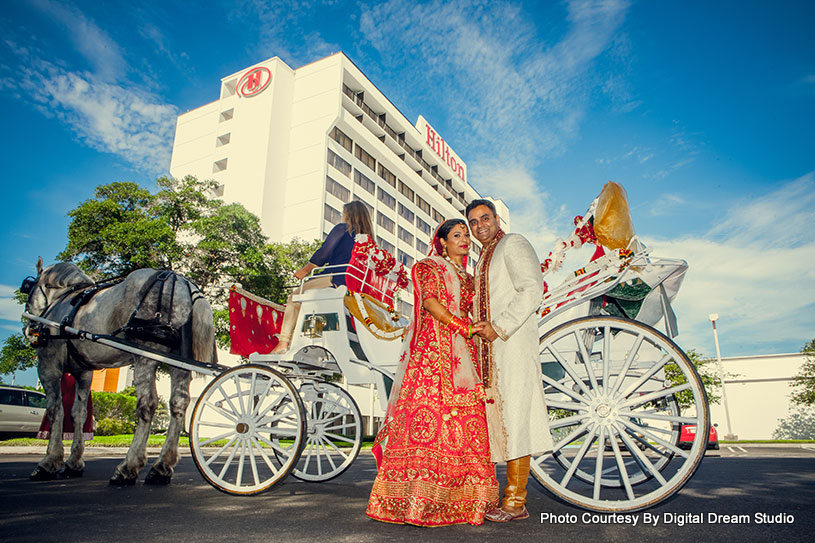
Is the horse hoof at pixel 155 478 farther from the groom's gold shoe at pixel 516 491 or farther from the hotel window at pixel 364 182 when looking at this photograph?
the hotel window at pixel 364 182

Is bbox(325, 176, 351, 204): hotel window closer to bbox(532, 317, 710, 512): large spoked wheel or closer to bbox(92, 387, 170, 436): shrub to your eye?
bbox(92, 387, 170, 436): shrub

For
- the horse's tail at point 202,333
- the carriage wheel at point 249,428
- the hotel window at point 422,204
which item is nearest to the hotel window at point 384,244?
the hotel window at point 422,204

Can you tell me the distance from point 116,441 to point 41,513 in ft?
42.1

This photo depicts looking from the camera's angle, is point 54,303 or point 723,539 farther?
point 54,303

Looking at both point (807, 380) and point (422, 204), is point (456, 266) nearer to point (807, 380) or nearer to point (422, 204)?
point (807, 380)

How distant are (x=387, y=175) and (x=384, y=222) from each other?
471cm

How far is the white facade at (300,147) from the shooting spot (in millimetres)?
32281

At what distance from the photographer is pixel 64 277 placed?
551 cm

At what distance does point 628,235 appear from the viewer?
349 cm

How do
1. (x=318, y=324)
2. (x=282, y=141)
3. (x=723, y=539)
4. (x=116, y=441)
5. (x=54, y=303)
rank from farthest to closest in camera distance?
(x=282, y=141) < (x=116, y=441) < (x=54, y=303) < (x=318, y=324) < (x=723, y=539)

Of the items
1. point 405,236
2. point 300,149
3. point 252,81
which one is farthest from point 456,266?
point 405,236

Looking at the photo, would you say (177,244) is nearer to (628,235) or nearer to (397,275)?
(397,275)

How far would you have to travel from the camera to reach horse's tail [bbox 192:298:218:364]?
4.87 meters

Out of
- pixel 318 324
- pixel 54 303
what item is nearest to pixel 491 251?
pixel 318 324
